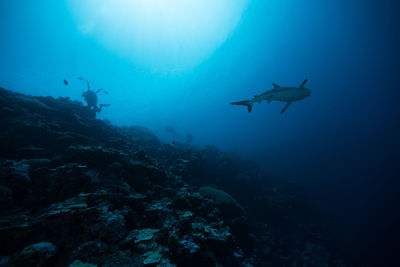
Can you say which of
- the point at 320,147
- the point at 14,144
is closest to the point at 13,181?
the point at 14,144

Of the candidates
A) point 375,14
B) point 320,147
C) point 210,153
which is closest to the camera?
point 210,153

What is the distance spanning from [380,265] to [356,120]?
261 feet

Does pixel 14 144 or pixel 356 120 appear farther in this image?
pixel 356 120

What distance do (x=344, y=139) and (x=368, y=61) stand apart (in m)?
39.2

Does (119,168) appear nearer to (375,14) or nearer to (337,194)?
(337,194)

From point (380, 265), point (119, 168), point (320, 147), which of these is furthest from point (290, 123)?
point (119, 168)

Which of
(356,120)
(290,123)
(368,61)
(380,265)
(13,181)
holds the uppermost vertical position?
(368,61)

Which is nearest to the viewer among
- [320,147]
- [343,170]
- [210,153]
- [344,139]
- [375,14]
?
[210,153]

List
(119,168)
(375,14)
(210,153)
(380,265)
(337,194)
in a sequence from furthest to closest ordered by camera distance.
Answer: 1. (375,14)
2. (337,194)
3. (210,153)
4. (380,265)
5. (119,168)

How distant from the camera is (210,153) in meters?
18.9

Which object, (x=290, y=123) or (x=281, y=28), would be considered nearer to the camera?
(x=281, y=28)

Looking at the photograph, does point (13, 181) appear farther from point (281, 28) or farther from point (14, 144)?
point (281, 28)

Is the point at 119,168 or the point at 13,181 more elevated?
the point at 119,168

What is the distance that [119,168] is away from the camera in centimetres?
540
